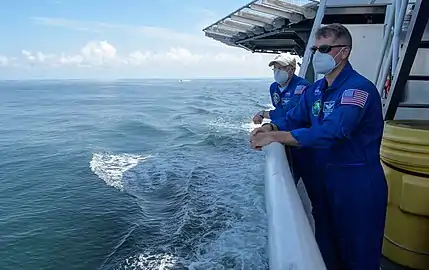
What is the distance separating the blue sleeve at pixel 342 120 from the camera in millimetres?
1765

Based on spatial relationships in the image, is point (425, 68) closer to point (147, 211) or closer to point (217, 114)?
point (147, 211)

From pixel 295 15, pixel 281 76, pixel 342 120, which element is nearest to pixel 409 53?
pixel 281 76

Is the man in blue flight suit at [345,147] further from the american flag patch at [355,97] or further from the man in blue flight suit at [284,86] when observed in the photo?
the man in blue flight suit at [284,86]

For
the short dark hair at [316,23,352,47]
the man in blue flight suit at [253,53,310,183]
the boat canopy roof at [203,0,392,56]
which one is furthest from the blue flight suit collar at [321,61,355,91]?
the boat canopy roof at [203,0,392,56]

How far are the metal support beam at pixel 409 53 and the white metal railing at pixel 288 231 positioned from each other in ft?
5.94

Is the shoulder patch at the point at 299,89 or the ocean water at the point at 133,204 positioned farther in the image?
the ocean water at the point at 133,204

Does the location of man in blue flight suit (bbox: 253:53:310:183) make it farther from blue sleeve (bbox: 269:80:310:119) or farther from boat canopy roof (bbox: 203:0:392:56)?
boat canopy roof (bbox: 203:0:392:56)

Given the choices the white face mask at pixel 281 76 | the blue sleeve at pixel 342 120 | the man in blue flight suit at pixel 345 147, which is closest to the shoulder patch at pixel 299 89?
the white face mask at pixel 281 76

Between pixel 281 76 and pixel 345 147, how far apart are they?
1.85m

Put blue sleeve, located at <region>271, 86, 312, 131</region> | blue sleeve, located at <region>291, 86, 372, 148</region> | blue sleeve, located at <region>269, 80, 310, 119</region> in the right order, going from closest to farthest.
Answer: blue sleeve, located at <region>291, 86, 372, 148</region>
blue sleeve, located at <region>271, 86, 312, 131</region>
blue sleeve, located at <region>269, 80, 310, 119</region>

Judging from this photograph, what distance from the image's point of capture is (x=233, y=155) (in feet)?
37.1

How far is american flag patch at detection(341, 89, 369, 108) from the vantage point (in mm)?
1785

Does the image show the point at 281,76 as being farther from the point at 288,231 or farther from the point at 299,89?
the point at 288,231

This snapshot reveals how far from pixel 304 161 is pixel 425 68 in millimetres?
3496
